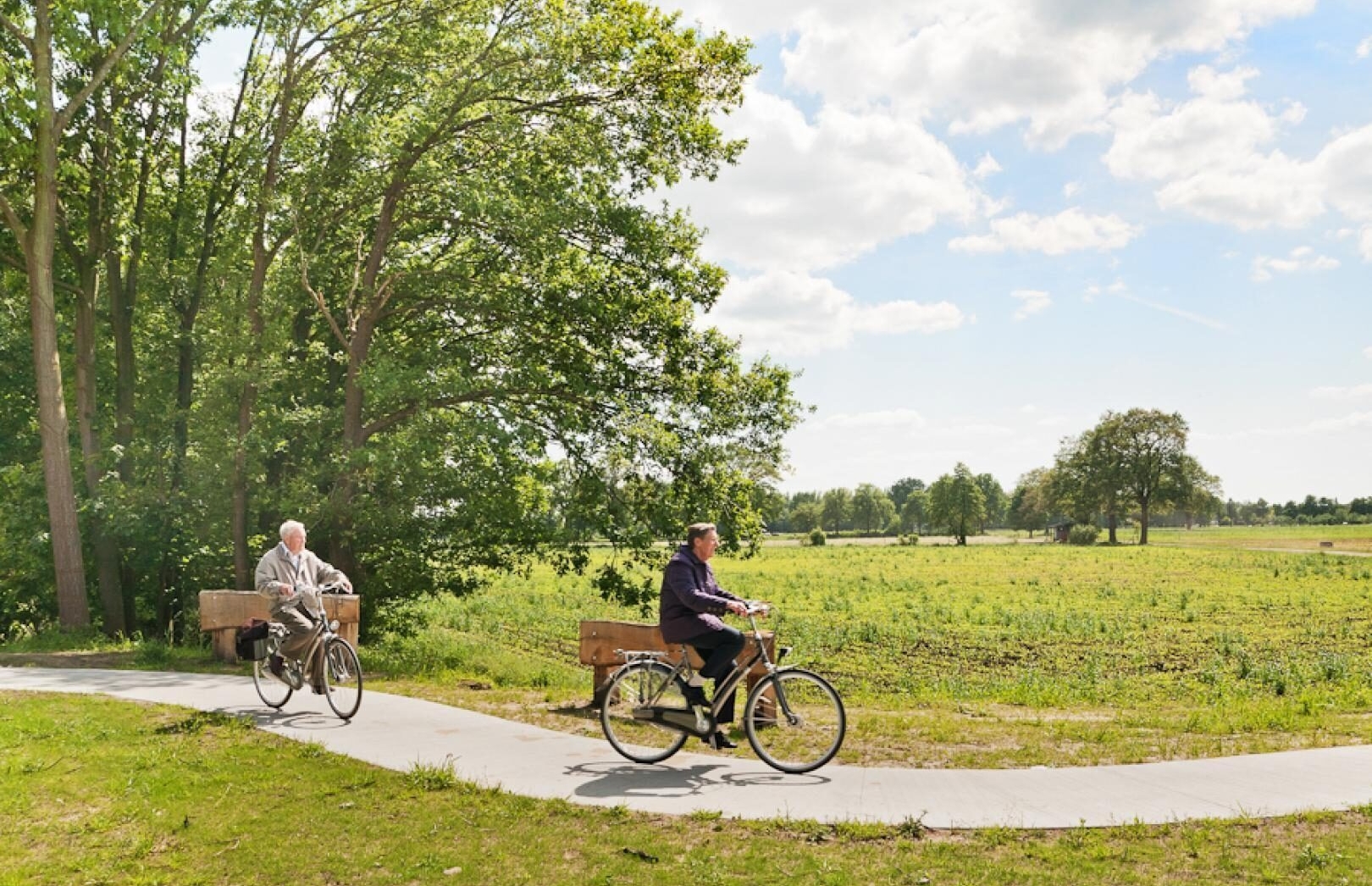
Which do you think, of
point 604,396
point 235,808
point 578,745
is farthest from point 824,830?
point 604,396

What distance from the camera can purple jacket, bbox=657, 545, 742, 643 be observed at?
7098 mm

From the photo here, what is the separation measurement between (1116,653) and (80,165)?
68.3 ft

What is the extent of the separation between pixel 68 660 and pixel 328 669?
686 cm

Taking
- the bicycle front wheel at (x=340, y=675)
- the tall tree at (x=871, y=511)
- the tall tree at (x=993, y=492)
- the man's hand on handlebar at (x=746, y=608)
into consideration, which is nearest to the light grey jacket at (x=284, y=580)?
the bicycle front wheel at (x=340, y=675)

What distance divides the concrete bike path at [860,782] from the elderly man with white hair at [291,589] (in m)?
0.69

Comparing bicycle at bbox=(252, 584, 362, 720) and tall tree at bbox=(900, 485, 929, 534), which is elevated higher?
tall tree at bbox=(900, 485, 929, 534)

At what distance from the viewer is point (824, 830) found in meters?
5.52

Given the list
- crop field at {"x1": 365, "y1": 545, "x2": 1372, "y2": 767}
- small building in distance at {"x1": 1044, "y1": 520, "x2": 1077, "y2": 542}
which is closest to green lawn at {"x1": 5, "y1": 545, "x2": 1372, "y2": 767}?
crop field at {"x1": 365, "y1": 545, "x2": 1372, "y2": 767}

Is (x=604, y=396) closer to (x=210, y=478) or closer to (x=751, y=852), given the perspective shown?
(x=210, y=478)

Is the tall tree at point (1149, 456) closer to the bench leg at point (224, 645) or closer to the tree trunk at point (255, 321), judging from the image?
the tree trunk at point (255, 321)

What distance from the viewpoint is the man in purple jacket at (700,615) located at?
7121mm

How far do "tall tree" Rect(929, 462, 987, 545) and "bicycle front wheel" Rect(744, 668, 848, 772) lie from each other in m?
87.0

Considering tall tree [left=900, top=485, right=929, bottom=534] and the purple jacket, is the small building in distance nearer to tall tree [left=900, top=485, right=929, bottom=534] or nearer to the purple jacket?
tall tree [left=900, top=485, right=929, bottom=534]

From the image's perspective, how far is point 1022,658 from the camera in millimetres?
18234
